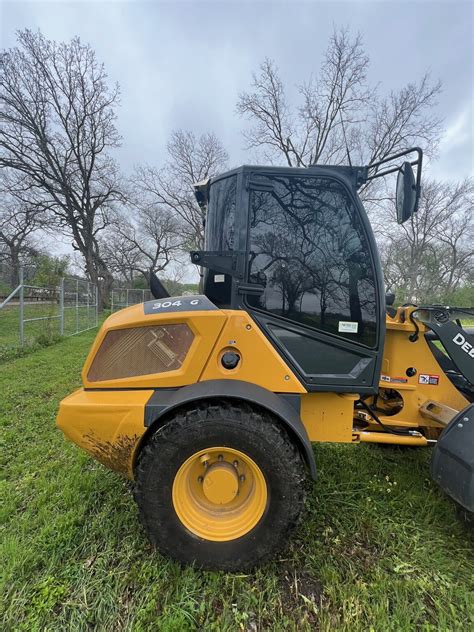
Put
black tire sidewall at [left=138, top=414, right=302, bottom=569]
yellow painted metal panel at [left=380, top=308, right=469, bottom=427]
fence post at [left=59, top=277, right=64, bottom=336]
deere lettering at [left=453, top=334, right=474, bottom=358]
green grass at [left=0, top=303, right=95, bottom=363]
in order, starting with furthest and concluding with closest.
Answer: fence post at [left=59, top=277, right=64, bottom=336] < green grass at [left=0, top=303, right=95, bottom=363] < yellow painted metal panel at [left=380, top=308, right=469, bottom=427] < deere lettering at [left=453, top=334, right=474, bottom=358] < black tire sidewall at [left=138, top=414, right=302, bottom=569]

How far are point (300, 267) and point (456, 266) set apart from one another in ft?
123

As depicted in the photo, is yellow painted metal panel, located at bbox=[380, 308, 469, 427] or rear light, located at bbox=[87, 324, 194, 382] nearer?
rear light, located at bbox=[87, 324, 194, 382]

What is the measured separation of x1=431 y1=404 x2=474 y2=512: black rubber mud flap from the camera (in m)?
1.80

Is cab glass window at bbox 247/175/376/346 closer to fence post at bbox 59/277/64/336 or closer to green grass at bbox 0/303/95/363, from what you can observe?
green grass at bbox 0/303/95/363

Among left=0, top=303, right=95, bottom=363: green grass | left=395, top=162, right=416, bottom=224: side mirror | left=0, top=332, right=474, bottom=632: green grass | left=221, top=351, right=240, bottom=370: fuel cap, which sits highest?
left=395, top=162, right=416, bottom=224: side mirror

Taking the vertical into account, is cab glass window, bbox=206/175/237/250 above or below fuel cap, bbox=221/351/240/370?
above

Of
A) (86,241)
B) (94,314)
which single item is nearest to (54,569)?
(94,314)

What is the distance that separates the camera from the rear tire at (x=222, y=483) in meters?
1.78

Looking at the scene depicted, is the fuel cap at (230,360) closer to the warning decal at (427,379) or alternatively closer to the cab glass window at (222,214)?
the cab glass window at (222,214)

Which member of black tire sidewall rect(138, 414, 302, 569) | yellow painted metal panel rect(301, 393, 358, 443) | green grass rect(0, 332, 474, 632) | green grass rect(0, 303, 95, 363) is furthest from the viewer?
green grass rect(0, 303, 95, 363)

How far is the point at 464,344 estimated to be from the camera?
2.33 metres

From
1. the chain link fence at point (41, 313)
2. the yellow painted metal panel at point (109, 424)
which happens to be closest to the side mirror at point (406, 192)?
the yellow painted metal panel at point (109, 424)

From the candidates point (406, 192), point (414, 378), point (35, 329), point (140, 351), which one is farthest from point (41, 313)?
point (406, 192)

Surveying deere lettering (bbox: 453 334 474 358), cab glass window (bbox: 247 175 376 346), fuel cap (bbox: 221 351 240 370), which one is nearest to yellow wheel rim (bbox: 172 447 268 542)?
fuel cap (bbox: 221 351 240 370)
